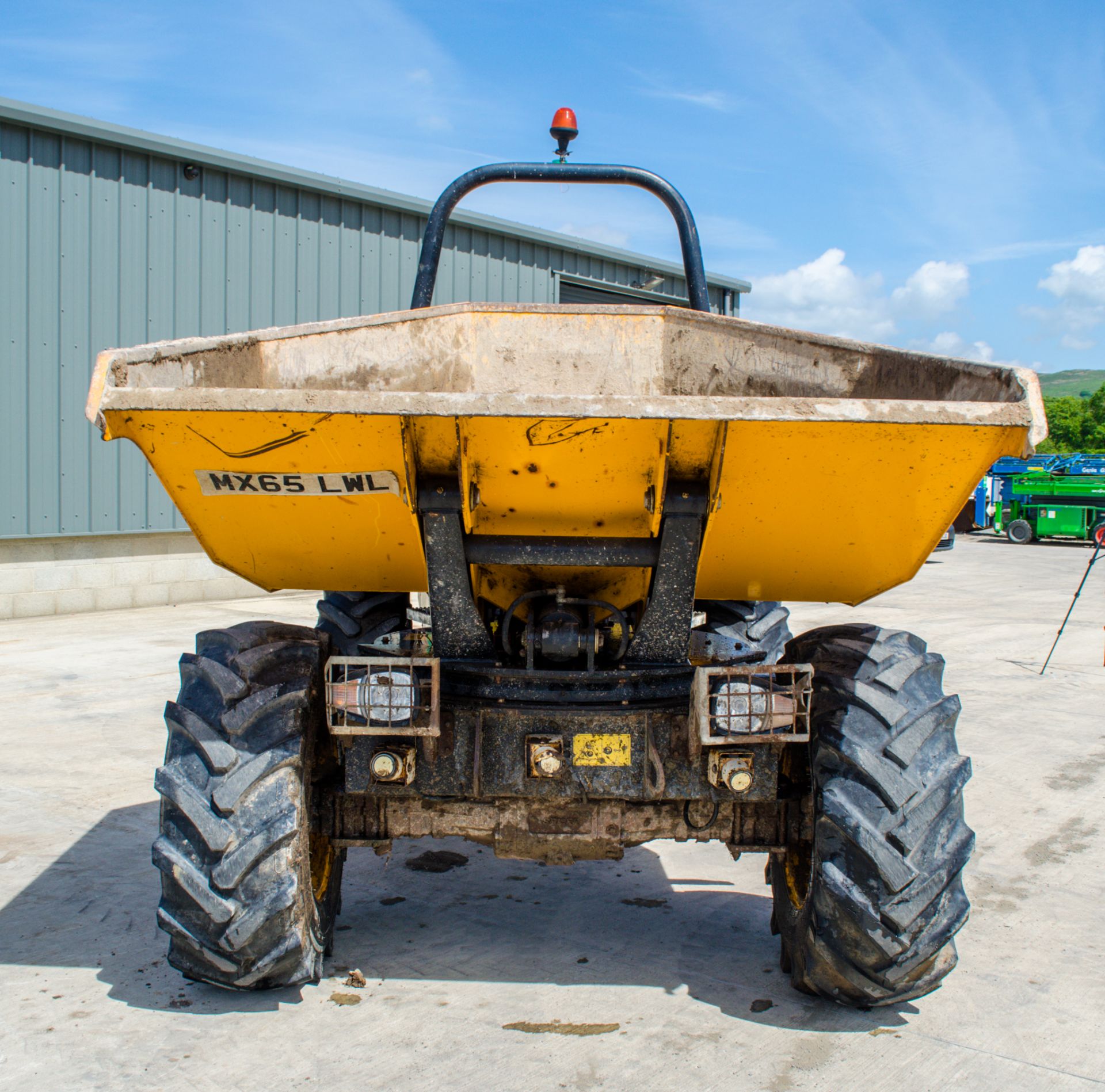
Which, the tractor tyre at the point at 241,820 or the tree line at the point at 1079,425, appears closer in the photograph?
the tractor tyre at the point at 241,820

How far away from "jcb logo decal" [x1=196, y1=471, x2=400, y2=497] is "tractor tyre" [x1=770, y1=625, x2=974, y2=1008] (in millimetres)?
1420

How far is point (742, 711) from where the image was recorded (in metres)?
2.81

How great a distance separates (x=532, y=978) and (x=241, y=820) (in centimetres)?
111

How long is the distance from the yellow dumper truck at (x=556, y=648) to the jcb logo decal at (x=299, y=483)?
0.04ft

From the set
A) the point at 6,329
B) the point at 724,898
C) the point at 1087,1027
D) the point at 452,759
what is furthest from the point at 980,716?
the point at 6,329

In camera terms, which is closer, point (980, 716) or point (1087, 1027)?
point (1087, 1027)

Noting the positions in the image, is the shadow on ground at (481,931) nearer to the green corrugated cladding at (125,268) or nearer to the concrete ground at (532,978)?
the concrete ground at (532,978)

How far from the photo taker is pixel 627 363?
3.58m

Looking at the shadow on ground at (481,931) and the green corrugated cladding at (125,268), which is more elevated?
the green corrugated cladding at (125,268)

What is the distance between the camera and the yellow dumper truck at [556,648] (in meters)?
2.62

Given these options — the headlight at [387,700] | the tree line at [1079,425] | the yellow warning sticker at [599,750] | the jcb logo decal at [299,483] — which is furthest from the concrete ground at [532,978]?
the tree line at [1079,425]

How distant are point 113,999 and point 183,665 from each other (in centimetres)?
101

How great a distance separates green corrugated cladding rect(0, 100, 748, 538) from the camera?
34.2 ft

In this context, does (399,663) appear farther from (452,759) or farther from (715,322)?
(715,322)
